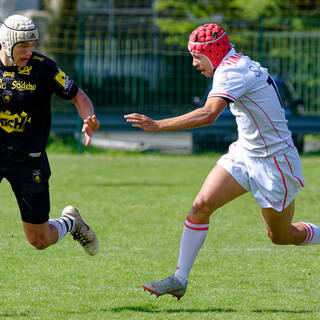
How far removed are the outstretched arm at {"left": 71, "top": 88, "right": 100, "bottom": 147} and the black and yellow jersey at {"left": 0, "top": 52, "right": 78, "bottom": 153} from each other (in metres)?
0.10

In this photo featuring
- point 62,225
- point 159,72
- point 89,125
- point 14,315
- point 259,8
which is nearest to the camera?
point 14,315

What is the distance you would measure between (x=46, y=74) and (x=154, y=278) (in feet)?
6.56

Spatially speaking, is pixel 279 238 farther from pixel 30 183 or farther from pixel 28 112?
pixel 28 112

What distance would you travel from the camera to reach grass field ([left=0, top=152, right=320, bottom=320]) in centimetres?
553

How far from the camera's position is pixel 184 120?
518cm

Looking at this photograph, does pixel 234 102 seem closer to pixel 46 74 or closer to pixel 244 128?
pixel 244 128

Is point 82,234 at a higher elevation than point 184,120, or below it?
below

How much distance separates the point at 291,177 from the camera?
570 centimetres

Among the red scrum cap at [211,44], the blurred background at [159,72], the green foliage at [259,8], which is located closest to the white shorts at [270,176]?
the red scrum cap at [211,44]

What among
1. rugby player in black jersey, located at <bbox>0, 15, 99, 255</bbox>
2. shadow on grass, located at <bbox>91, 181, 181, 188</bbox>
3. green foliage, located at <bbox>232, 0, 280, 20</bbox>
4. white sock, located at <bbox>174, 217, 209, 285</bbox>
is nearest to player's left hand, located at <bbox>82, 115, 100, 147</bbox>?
rugby player in black jersey, located at <bbox>0, 15, 99, 255</bbox>

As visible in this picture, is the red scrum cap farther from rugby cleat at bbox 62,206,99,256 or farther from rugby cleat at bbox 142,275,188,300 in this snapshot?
rugby cleat at bbox 62,206,99,256

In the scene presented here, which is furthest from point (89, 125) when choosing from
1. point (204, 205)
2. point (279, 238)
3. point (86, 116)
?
point (279, 238)

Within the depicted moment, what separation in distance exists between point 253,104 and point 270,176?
1.86ft

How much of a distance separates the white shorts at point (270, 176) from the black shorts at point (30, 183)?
140 cm
